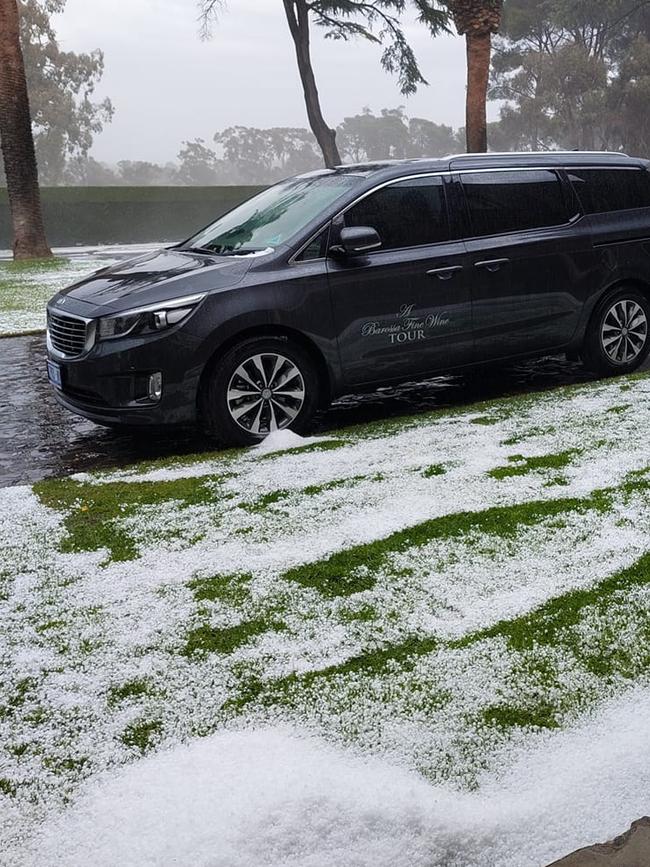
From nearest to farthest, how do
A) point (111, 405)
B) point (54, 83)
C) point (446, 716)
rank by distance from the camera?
point (446, 716) → point (111, 405) → point (54, 83)

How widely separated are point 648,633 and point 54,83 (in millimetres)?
64285

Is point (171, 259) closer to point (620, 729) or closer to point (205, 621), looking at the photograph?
point (205, 621)

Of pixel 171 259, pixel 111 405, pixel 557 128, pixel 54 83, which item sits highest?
pixel 54 83

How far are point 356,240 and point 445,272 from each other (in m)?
0.79

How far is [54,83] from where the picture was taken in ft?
198

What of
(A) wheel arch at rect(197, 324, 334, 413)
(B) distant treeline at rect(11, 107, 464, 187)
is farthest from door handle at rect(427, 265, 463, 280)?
(B) distant treeline at rect(11, 107, 464, 187)

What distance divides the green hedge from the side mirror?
3082cm

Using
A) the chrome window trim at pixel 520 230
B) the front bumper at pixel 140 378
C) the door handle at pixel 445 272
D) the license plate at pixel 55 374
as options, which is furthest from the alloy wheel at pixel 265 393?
the chrome window trim at pixel 520 230

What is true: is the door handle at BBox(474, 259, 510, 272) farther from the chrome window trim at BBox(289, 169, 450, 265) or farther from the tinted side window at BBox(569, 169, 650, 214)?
the tinted side window at BBox(569, 169, 650, 214)

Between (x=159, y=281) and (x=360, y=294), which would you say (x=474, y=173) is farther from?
(x=159, y=281)

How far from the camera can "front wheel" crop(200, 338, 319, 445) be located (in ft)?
19.4

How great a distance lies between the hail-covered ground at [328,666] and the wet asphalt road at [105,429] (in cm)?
86

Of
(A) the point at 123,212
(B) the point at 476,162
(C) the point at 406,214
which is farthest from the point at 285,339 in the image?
(A) the point at 123,212

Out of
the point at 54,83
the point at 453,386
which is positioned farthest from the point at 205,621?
the point at 54,83
